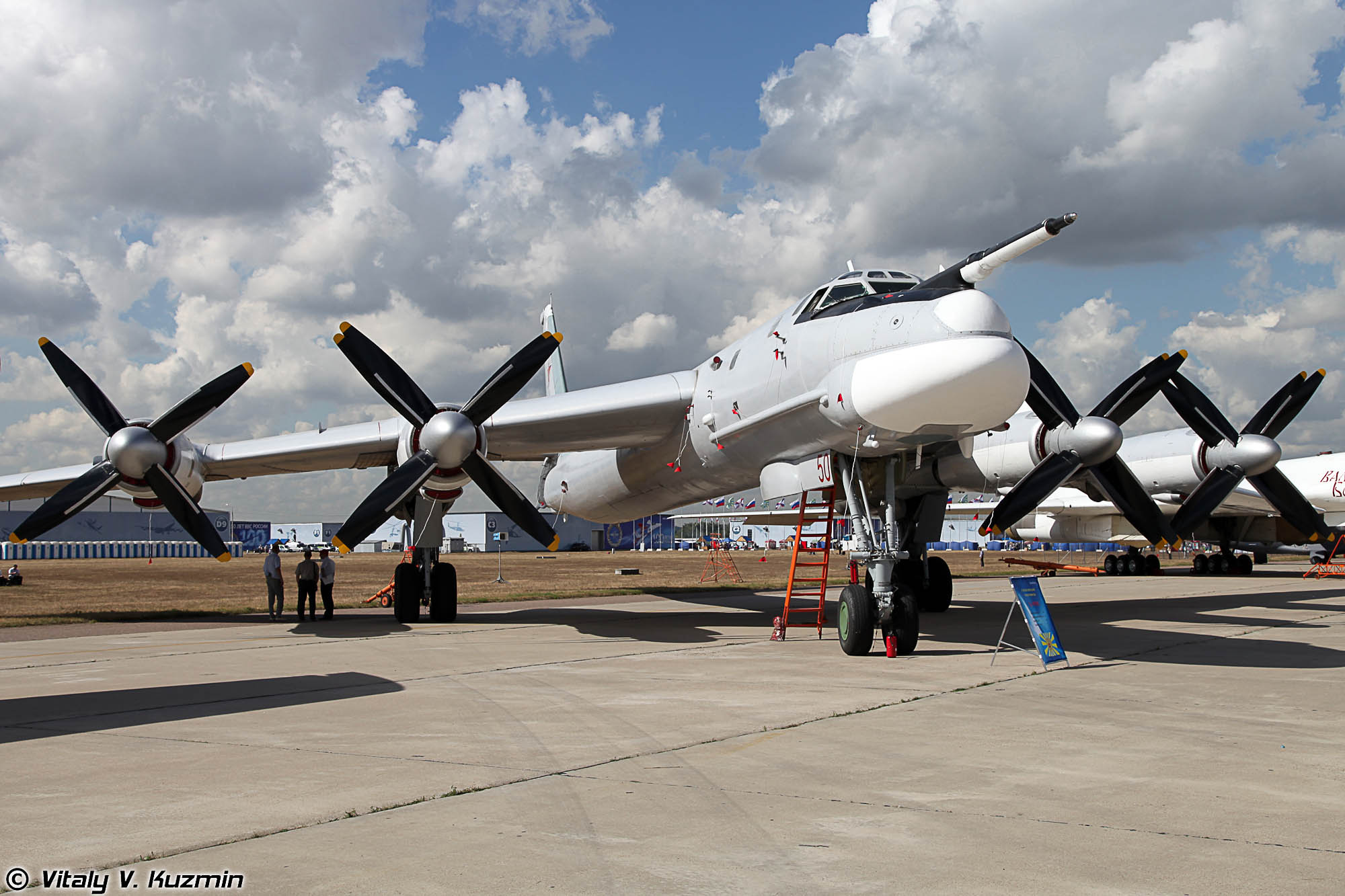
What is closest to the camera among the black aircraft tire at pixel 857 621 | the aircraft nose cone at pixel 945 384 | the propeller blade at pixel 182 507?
the aircraft nose cone at pixel 945 384

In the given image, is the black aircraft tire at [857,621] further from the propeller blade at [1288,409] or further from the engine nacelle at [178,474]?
the propeller blade at [1288,409]

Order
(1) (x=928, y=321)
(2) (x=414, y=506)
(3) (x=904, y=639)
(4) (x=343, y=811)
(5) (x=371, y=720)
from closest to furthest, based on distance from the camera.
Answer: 1. (4) (x=343, y=811)
2. (5) (x=371, y=720)
3. (1) (x=928, y=321)
4. (3) (x=904, y=639)
5. (2) (x=414, y=506)

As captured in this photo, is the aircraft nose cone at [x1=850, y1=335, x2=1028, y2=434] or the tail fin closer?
→ the aircraft nose cone at [x1=850, y1=335, x2=1028, y2=434]

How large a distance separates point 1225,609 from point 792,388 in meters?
12.3

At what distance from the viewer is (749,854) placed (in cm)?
414

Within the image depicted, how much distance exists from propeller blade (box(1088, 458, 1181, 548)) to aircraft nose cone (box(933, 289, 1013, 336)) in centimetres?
711

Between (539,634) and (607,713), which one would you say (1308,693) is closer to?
(607,713)

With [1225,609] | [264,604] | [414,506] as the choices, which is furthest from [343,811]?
[264,604]

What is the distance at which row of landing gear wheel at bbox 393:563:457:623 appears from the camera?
17.4 meters

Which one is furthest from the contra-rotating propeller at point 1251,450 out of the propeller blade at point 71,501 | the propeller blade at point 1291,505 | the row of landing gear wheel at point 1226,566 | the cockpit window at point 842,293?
the propeller blade at point 71,501

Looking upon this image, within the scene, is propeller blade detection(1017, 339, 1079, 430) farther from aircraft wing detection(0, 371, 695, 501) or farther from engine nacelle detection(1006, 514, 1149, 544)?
engine nacelle detection(1006, 514, 1149, 544)

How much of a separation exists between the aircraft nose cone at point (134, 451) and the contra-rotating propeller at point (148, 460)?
0.03 ft

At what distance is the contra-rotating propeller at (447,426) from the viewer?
46.2 ft

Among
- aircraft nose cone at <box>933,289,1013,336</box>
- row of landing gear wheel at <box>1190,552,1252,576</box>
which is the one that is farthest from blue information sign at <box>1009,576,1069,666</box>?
row of landing gear wheel at <box>1190,552,1252,576</box>
